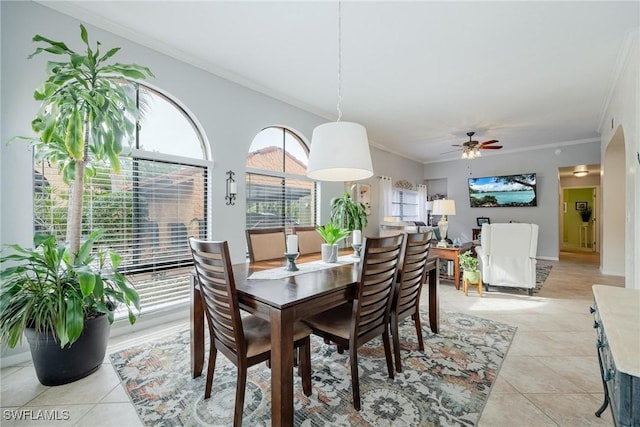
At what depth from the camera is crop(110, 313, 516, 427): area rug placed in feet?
5.06

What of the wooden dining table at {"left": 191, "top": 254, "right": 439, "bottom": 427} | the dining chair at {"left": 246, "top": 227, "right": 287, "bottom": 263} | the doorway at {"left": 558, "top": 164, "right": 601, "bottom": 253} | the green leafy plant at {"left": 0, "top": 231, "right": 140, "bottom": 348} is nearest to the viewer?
the wooden dining table at {"left": 191, "top": 254, "right": 439, "bottom": 427}

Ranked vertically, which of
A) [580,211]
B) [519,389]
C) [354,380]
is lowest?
[519,389]

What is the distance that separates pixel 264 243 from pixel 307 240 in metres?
0.54

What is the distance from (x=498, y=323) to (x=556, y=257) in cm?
527

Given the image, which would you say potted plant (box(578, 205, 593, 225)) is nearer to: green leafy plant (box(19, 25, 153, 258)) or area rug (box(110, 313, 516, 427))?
area rug (box(110, 313, 516, 427))

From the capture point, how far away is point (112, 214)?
102 inches

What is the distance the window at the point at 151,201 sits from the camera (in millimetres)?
2348

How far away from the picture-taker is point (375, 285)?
1.68m

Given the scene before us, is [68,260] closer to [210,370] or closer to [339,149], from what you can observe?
[210,370]

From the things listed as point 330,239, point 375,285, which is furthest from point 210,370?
point 330,239

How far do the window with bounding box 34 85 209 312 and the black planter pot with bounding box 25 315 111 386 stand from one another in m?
0.85

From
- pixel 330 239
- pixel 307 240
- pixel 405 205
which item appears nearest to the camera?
pixel 330 239

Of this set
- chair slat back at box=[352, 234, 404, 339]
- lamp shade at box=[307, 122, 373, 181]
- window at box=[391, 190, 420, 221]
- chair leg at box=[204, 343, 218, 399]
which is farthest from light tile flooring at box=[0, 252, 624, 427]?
window at box=[391, 190, 420, 221]

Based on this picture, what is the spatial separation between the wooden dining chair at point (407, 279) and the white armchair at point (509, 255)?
7.76 ft
